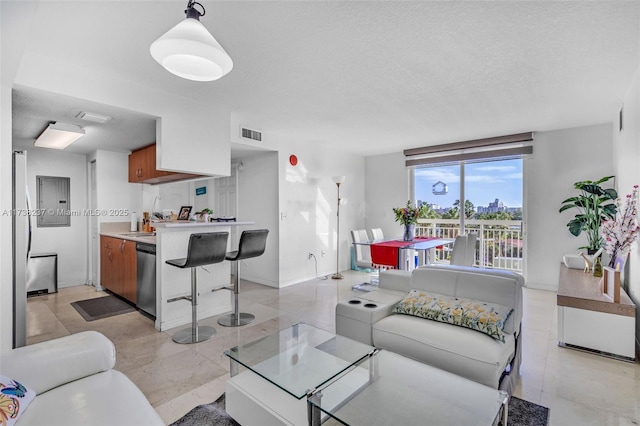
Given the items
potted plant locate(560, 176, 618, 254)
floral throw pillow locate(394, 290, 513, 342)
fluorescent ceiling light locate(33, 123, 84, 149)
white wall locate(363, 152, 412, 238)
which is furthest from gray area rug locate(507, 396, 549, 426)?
fluorescent ceiling light locate(33, 123, 84, 149)

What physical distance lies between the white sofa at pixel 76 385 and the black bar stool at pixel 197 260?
4.15 ft

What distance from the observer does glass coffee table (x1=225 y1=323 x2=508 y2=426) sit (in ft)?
4.51

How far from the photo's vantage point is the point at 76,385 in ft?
4.61

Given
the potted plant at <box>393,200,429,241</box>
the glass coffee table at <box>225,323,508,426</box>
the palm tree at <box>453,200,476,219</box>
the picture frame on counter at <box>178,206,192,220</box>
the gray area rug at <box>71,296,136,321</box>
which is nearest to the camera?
the glass coffee table at <box>225,323,508,426</box>

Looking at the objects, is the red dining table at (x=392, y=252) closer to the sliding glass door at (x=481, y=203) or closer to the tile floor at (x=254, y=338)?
the tile floor at (x=254, y=338)

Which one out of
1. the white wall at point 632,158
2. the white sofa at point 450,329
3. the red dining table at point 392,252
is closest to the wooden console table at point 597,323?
the white wall at point 632,158

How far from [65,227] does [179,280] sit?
3015mm

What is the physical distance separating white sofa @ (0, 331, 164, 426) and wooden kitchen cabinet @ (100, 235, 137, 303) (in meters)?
2.52

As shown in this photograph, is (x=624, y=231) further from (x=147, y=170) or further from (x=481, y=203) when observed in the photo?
(x=147, y=170)

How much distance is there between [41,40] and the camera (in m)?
2.17

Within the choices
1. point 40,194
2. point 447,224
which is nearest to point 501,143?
point 447,224

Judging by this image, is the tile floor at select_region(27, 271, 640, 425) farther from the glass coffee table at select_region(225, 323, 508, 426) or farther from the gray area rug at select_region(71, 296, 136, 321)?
the glass coffee table at select_region(225, 323, 508, 426)

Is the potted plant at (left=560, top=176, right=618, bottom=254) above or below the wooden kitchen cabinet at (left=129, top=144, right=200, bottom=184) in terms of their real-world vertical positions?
below

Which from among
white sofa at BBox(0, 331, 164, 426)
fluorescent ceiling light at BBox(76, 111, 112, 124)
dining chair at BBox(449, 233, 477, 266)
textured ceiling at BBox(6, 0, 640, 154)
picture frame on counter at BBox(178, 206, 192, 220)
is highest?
textured ceiling at BBox(6, 0, 640, 154)
